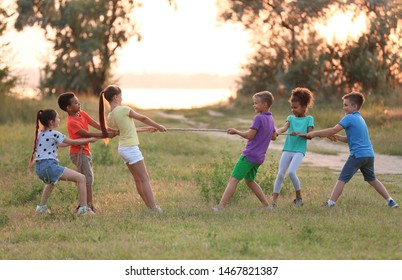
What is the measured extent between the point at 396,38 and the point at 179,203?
20.7 meters

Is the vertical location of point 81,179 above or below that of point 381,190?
below

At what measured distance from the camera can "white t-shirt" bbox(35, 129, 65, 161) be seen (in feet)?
30.5

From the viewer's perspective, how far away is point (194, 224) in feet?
27.4

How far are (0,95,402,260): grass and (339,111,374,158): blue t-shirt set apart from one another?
66 centimetres

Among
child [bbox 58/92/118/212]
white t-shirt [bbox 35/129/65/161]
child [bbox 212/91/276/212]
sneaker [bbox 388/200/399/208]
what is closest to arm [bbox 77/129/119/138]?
child [bbox 58/92/118/212]

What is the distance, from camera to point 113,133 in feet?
30.7

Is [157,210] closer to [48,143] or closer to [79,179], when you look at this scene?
[79,179]

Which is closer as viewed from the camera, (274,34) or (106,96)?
(106,96)

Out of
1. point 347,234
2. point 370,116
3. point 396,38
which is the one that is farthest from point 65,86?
point 347,234

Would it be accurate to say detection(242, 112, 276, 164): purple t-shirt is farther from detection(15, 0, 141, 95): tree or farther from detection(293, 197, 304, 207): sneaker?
detection(15, 0, 141, 95): tree

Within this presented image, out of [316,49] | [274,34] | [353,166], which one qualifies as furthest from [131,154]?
[274,34]

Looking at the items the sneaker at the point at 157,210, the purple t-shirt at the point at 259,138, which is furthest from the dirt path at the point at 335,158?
the sneaker at the point at 157,210

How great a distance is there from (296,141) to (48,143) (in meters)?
3.01

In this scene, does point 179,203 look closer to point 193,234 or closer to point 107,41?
point 193,234
